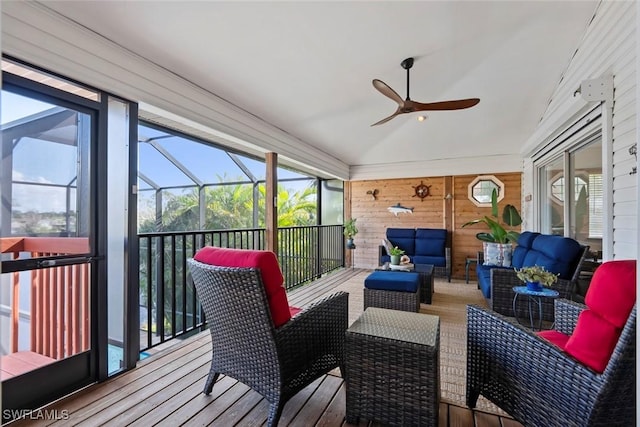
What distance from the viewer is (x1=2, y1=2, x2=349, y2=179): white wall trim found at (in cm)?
173

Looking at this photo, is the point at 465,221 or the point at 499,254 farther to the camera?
the point at 465,221

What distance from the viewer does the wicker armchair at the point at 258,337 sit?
62.3 inches

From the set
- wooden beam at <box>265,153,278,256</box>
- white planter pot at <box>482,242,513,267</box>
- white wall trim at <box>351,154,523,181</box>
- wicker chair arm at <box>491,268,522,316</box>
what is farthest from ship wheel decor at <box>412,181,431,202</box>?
wooden beam at <box>265,153,278,256</box>

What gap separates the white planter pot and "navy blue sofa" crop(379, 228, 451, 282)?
32.7 inches

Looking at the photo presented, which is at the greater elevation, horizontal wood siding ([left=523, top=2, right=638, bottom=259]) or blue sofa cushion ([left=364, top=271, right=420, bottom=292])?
horizontal wood siding ([left=523, top=2, right=638, bottom=259])

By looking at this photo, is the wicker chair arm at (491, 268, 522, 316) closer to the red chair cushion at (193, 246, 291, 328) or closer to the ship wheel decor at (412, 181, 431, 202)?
the red chair cushion at (193, 246, 291, 328)

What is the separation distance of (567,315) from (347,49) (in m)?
2.69

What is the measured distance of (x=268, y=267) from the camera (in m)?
1.58

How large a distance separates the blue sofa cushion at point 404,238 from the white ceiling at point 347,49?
251 centimetres

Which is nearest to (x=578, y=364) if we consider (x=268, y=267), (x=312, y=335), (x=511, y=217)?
(x=312, y=335)

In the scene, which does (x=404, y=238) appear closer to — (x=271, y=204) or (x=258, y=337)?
(x=271, y=204)

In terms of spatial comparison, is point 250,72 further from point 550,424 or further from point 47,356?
point 550,424

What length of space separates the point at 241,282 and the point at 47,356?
160 cm

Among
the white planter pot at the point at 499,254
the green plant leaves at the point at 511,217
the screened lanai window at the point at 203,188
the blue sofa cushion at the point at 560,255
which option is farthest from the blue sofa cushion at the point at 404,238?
the blue sofa cushion at the point at 560,255
